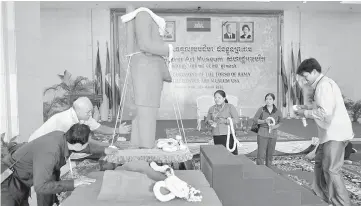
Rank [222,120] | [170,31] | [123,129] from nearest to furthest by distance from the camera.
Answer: [123,129], [222,120], [170,31]

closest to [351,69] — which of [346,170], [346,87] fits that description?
[346,87]

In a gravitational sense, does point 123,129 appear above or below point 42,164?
above

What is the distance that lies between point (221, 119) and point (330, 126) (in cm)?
140

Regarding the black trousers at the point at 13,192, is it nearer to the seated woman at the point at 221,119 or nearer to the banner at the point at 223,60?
the seated woman at the point at 221,119

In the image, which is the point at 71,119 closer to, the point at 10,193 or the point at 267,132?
the point at 10,193

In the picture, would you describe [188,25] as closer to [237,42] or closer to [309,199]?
[237,42]

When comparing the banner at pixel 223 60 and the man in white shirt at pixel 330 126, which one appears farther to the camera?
the banner at pixel 223 60

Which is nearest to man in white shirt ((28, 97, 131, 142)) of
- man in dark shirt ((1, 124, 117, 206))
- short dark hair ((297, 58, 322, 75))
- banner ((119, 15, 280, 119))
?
man in dark shirt ((1, 124, 117, 206))

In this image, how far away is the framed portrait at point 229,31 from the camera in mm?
9312

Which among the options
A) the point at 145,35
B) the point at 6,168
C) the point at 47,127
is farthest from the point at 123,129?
the point at 6,168

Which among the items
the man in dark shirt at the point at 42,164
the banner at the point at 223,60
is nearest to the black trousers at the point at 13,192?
the man in dark shirt at the point at 42,164

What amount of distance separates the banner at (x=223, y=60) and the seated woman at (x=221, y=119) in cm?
497

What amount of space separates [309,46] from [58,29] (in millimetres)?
6618

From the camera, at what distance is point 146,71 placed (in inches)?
103
